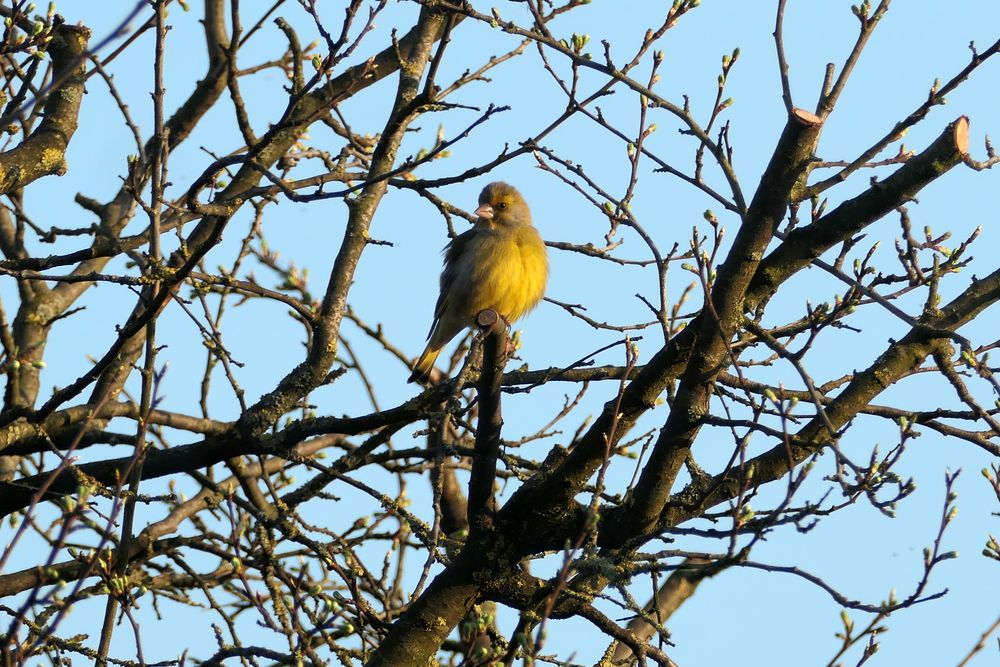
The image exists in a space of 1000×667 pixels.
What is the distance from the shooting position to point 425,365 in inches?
325

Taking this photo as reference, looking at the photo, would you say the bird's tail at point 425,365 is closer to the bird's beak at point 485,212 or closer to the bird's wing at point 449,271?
the bird's wing at point 449,271

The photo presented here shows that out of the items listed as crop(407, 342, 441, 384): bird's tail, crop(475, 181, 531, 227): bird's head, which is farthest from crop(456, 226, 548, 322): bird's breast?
crop(407, 342, 441, 384): bird's tail

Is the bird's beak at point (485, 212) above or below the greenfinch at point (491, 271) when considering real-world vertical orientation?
above

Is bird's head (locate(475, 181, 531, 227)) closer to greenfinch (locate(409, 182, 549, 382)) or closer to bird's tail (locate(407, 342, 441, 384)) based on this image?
greenfinch (locate(409, 182, 549, 382))

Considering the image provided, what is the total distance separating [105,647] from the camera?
4.16 metres

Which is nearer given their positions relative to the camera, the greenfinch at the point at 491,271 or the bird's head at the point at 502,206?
the greenfinch at the point at 491,271

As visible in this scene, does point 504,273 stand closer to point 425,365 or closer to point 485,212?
point 485,212

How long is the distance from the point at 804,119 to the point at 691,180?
677mm

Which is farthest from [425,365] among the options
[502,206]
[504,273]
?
[502,206]

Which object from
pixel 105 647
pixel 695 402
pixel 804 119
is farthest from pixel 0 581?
pixel 804 119

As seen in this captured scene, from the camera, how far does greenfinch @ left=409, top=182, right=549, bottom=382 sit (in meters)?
7.83

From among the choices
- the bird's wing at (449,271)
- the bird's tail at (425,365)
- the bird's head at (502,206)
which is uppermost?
the bird's head at (502,206)

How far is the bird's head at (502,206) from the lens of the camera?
8.25 metres

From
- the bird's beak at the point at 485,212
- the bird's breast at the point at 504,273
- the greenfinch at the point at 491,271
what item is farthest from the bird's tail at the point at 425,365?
the bird's beak at the point at 485,212
